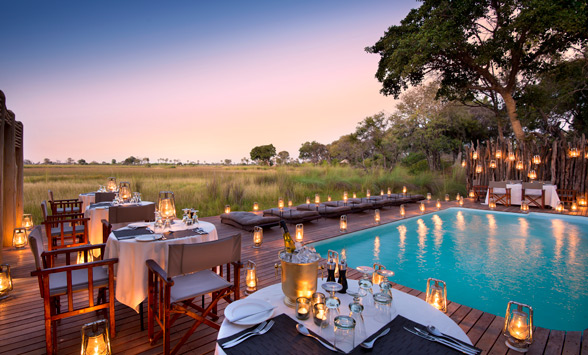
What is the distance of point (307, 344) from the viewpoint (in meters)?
1.01

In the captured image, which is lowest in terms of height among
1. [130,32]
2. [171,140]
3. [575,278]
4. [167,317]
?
[575,278]

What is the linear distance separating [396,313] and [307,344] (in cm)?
49

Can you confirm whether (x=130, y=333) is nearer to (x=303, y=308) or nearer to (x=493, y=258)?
(x=303, y=308)

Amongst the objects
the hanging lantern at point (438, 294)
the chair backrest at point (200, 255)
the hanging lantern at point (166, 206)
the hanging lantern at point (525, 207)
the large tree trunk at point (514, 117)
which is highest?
the large tree trunk at point (514, 117)

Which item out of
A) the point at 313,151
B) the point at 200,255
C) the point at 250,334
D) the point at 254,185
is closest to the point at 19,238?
the point at 200,255

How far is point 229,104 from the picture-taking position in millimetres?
15297

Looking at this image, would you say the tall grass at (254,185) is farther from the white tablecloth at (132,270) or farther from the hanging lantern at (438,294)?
the hanging lantern at (438,294)

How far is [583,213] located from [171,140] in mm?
20957

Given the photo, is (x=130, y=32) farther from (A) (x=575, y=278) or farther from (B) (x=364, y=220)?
(A) (x=575, y=278)

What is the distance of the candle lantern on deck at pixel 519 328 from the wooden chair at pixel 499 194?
10026mm

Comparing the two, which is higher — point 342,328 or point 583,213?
point 342,328

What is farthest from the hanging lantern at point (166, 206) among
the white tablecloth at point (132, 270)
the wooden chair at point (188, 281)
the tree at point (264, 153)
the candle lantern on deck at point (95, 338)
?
the tree at point (264, 153)

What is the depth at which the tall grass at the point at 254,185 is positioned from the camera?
962 centimetres

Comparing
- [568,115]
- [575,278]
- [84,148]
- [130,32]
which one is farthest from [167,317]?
[568,115]
